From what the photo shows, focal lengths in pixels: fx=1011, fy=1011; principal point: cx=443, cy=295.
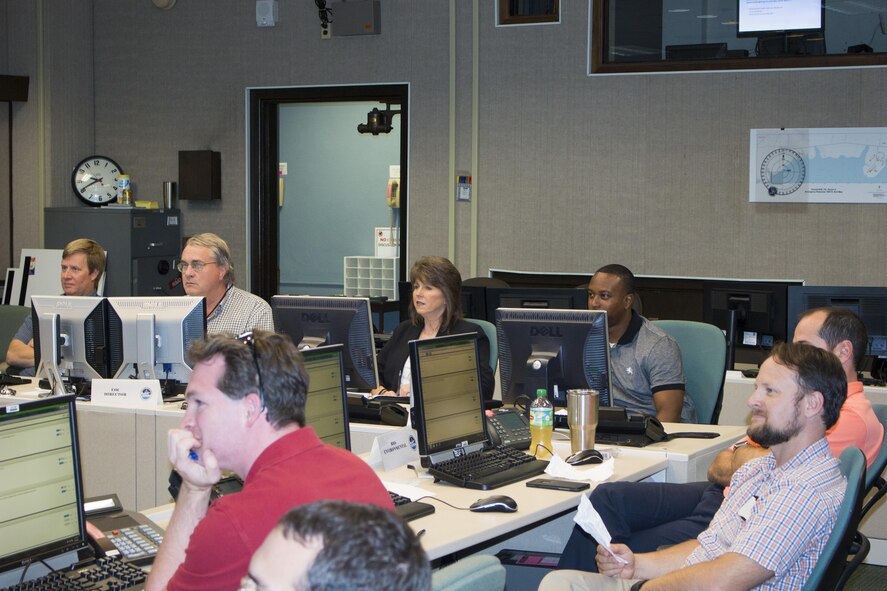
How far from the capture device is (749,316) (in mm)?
5039

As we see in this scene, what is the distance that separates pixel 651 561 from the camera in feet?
8.84

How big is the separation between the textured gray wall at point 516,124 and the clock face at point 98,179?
120mm

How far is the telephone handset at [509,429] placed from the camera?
11.0ft

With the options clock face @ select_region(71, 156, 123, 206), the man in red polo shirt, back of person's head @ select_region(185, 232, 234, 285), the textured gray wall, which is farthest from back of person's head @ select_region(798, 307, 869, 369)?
clock face @ select_region(71, 156, 123, 206)

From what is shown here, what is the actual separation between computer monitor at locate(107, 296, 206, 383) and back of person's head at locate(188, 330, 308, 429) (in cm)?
215

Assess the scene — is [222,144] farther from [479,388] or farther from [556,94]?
[479,388]

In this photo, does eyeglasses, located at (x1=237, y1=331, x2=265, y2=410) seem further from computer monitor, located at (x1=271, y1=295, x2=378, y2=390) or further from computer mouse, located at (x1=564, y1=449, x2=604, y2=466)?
computer monitor, located at (x1=271, y1=295, x2=378, y2=390)

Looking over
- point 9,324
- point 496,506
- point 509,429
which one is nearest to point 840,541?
point 496,506

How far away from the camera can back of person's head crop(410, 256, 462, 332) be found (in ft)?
14.3

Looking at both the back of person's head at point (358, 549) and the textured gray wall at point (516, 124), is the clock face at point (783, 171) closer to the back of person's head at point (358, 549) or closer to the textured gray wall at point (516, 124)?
the textured gray wall at point (516, 124)

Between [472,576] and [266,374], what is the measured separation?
59 centimetres

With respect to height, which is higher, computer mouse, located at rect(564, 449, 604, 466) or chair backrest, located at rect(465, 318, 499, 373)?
chair backrest, located at rect(465, 318, 499, 373)

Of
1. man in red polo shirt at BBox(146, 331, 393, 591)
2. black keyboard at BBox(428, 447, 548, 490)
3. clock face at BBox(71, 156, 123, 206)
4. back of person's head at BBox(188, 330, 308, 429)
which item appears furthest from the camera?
clock face at BBox(71, 156, 123, 206)

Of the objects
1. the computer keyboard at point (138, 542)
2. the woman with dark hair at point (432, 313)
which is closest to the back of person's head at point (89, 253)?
the woman with dark hair at point (432, 313)
